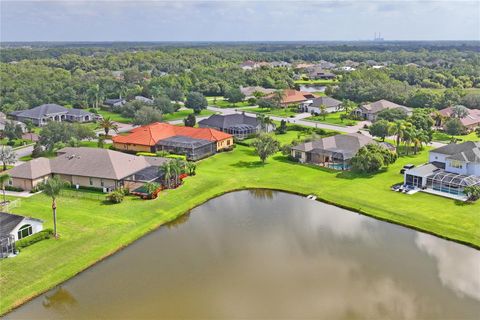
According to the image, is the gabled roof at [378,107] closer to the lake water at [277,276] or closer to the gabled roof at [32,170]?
the lake water at [277,276]

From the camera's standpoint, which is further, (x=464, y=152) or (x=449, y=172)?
(x=464, y=152)

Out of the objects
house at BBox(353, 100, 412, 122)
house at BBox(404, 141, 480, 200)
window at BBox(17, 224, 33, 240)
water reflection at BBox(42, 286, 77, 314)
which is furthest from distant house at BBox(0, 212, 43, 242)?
house at BBox(353, 100, 412, 122)

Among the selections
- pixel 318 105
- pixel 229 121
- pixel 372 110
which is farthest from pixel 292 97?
pixel 229 121

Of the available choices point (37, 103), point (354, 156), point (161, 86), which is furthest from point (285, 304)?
point (161, 86)

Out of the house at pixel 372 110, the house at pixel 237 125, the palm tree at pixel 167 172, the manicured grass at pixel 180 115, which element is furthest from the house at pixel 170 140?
the house at pixel 372 110

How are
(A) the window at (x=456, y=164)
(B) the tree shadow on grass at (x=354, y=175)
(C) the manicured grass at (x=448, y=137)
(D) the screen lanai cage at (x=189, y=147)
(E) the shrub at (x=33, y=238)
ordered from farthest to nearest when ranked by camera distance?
(C) the manicured grass at (x=448, y=137) → (D) the screen lanai cage at (x=189, y=147) → (B) the tree shadow on grass at (x=354, y=175) → (A) the window at (x=456, y=164) → (E) the shrub at (x=33, y=238)

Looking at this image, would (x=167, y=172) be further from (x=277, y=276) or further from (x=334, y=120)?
(x=334, y=120)

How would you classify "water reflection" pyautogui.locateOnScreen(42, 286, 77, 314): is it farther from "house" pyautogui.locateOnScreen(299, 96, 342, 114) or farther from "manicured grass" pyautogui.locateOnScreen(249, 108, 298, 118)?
"house" pyautogui.locateOnScreen(299, 96, 342, 114)
